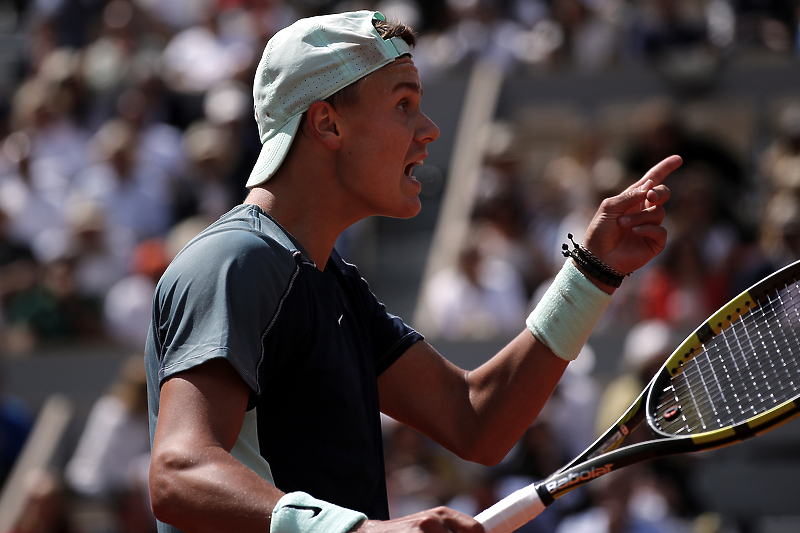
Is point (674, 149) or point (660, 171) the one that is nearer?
point (660, 171)

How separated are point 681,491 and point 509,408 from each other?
3898 mm

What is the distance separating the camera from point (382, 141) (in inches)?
91.4

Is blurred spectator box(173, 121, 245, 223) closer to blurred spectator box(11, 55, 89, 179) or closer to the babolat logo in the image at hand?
blurred spectator box(11, 55, 89, 179)

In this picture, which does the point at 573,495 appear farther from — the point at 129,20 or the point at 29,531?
the point at 129,20

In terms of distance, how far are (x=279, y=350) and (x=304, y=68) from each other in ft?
2.01

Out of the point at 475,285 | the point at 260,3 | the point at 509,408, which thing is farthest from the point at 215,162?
the point at 509,408

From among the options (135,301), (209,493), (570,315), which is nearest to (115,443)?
(135,301)

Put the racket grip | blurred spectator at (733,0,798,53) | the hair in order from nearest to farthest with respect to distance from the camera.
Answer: the racket grip, the hair, blurred spectator at (733,0,798,53)

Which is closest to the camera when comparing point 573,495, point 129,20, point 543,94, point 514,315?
point 573,495

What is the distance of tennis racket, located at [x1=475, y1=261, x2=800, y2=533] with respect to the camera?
2520 millimetres

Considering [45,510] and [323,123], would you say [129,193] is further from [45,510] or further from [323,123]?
[323,123]

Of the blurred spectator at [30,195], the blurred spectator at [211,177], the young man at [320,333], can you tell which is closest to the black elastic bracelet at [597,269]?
the young man at [320,333]

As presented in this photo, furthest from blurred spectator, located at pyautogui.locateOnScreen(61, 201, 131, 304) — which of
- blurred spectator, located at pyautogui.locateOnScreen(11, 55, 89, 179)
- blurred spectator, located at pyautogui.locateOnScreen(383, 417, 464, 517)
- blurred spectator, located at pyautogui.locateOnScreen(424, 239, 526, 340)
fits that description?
blurred spectator, located at pyautogui.locateOnScreen(383, 417, 464, 517)

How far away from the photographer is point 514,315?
24.3 feet
